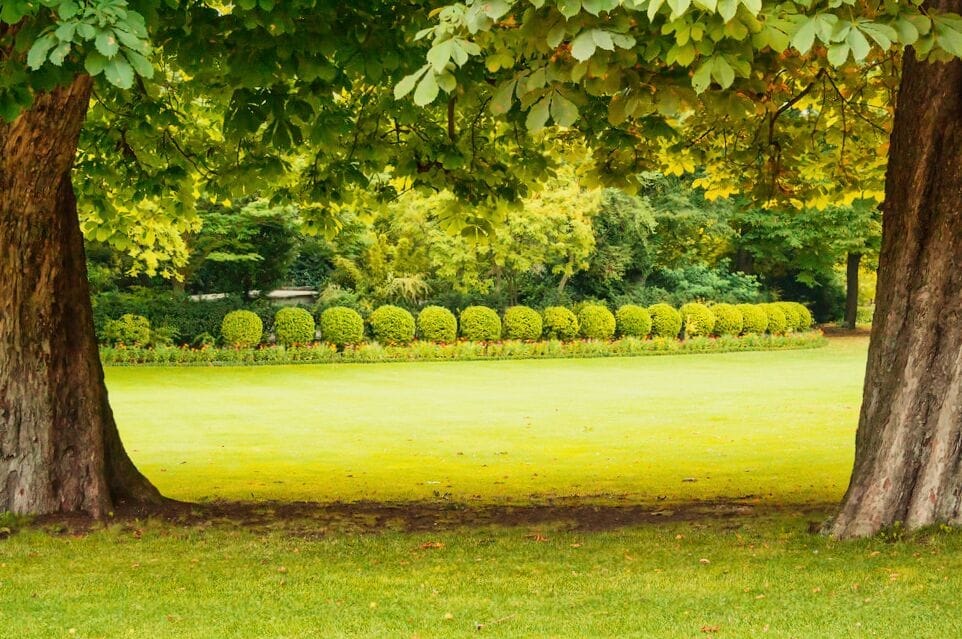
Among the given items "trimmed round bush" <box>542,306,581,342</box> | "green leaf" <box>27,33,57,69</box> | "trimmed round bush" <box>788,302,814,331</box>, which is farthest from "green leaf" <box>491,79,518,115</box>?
"trimmed round bush" <box>788,302,814,331</box>

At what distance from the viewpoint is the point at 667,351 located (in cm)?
3494

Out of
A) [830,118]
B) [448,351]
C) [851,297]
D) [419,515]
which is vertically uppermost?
[830,118]

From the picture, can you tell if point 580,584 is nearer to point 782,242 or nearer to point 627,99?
point 627,99

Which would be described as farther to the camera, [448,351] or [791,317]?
[791,317]

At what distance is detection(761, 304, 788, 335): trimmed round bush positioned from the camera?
37.8 metres

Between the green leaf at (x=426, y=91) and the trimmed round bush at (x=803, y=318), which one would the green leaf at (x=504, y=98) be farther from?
the trimmed round bush at (x=803, y=318)

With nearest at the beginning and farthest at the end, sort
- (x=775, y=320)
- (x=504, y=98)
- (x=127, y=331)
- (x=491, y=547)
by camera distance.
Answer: (x=504, y=98) < (x=491, y=547) < (x=127, y=331) < (x=775, y=320)

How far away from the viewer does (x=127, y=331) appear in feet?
96.5

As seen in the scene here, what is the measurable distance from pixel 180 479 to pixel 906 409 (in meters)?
9.09

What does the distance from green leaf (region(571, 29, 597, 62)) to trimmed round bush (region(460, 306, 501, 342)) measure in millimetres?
28746

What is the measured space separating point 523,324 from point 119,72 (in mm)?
29348

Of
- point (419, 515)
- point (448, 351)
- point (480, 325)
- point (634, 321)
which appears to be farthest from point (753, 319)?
point (419, 515)

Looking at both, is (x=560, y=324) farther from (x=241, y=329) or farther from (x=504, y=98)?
(x=504, y=98)

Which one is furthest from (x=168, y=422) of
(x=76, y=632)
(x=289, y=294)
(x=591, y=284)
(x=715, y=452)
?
(x=591, y=284)
